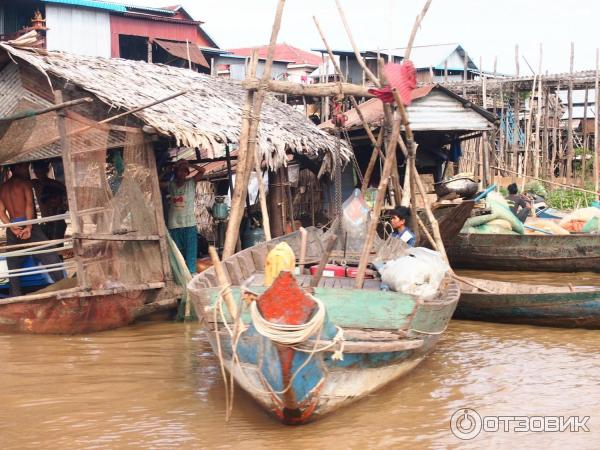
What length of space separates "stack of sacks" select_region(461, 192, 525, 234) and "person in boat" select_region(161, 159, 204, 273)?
5021 mm

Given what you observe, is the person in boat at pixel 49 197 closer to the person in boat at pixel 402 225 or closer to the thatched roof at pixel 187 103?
the thatched roof at pixel 187 103

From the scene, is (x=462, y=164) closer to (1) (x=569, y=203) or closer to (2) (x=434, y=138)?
(1) (x=569, y=203)

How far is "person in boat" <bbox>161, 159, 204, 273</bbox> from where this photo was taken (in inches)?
354

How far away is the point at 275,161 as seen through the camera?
A: 30.6ft

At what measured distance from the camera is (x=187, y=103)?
8914 millimetres

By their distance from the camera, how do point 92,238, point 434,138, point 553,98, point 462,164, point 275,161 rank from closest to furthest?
point 92,238, point 275,161, point 434,138, point 462,164, point 553,98

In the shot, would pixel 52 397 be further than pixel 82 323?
No

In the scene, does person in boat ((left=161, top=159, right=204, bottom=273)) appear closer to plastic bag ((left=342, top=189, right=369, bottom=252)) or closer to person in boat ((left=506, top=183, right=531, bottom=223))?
plastic bag ((left=342, top=189, right=369, bottom=252))

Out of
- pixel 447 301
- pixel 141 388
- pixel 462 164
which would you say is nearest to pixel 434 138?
pixel 462 164

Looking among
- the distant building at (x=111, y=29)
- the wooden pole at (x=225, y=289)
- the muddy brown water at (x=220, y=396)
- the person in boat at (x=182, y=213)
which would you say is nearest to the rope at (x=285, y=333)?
the wooden pole at (x=225, y=289)

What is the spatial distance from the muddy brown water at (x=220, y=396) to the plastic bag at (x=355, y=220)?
158 centimetres

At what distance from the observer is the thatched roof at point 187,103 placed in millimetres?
7637

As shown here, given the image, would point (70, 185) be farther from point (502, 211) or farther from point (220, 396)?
point (502, 211)

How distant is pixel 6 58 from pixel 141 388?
12.7 ft
